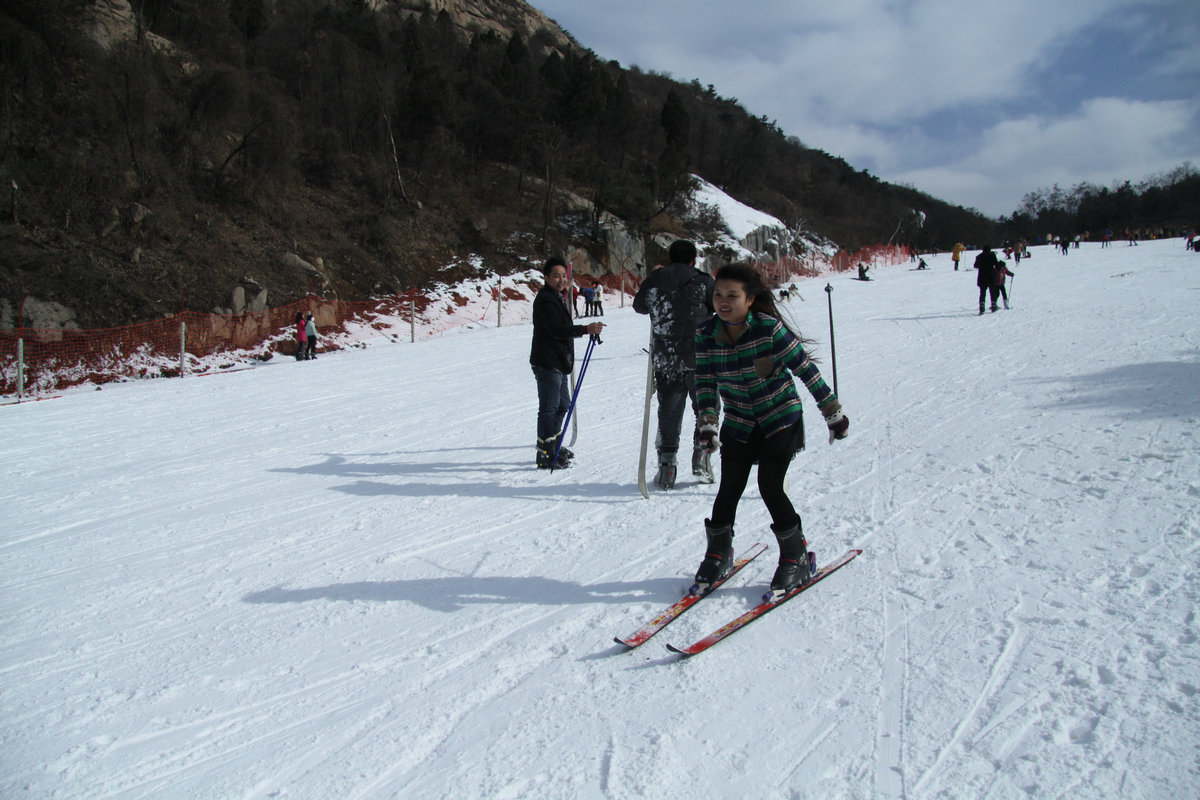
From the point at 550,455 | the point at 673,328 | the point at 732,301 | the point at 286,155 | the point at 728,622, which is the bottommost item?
the point at 728,622

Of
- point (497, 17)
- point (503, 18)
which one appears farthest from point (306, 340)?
point (503, 18)

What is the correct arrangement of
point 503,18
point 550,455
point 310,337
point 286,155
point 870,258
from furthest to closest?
point 503,18, point 870,258, point 286,155, point 310,337, point 550,455

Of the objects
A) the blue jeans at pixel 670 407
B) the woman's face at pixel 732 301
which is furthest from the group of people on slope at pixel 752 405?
the blue jeans at pixel 670 407

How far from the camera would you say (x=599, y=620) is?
3373 mm

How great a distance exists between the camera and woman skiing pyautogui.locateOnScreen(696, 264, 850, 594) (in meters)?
3.25

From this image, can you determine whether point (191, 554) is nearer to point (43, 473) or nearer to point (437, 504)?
point (437, 504)

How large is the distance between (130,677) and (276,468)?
3.79m

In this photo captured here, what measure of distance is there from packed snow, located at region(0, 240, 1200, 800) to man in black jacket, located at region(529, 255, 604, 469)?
42 centimetres

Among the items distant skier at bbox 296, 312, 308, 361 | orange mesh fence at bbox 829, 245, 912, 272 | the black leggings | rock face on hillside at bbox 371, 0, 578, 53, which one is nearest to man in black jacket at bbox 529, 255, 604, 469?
the black leggings

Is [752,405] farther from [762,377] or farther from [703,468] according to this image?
[703,468]

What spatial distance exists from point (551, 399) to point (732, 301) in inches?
118

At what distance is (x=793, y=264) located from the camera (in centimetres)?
4209

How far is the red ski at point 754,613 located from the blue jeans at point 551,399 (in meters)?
2.96

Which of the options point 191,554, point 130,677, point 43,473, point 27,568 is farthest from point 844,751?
point 43,473
